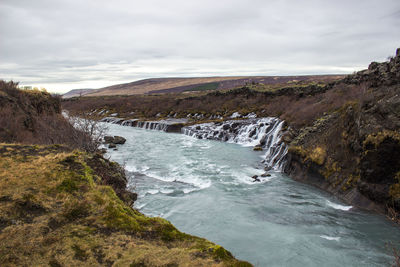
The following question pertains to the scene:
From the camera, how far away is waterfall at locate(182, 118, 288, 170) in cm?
2391

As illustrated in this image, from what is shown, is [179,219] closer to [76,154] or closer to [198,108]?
[76,154]

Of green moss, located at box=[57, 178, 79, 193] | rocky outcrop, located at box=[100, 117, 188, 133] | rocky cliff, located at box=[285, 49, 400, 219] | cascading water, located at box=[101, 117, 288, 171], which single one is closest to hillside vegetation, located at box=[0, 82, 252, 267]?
green moss, located at box=[57, 178, 79, 193]

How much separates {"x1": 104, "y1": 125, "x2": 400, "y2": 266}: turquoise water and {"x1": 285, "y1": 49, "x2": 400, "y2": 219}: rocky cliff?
0.96 meters

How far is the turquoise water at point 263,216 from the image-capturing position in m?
→ 10.2

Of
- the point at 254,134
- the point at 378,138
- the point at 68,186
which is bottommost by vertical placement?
the point at 254,134

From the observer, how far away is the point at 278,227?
12242 millimetres

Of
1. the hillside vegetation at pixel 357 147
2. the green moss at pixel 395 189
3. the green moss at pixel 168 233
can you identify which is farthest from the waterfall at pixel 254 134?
the green moss at pixel 168 233

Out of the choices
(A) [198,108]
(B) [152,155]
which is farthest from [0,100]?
(A) [198,108]

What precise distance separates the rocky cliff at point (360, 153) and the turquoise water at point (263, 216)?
3.15ft

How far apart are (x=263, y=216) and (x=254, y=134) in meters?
22.2

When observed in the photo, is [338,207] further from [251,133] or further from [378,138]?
[251,133]

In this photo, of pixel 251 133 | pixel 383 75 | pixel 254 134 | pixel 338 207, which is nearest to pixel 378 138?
pixel 338 207

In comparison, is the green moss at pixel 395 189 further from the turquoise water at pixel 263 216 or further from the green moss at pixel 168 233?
the green moss at pixel 168 233

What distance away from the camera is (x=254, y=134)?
3494cm
